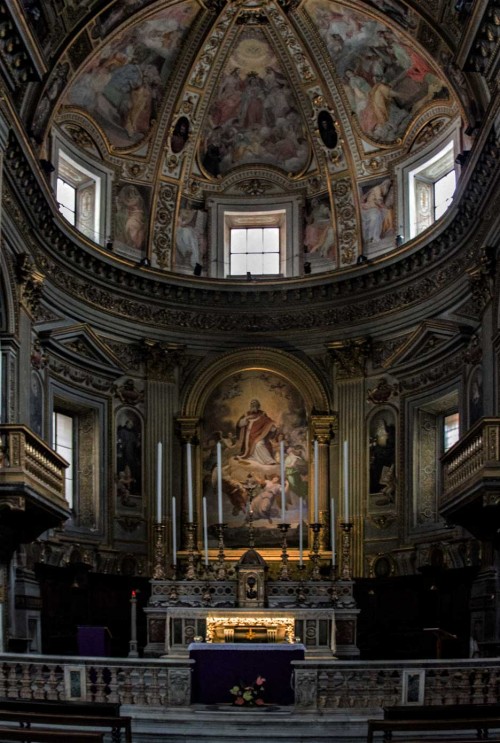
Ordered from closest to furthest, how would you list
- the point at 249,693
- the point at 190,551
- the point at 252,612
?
the point at 249,693
the point at 252,612
the point at 190,551

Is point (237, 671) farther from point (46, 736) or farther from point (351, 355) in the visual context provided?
point (351, 355)

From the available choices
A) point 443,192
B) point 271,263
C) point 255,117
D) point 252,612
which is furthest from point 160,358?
point 252,612

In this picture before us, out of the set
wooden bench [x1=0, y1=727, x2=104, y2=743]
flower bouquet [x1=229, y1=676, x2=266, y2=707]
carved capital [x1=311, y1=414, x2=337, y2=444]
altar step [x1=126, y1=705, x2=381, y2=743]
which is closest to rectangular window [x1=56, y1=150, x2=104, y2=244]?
carved capital [x1=311, y1=414, x2=337, y2=444]

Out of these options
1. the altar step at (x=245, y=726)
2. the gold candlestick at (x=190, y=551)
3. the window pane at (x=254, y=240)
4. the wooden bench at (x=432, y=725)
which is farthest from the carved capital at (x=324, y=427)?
the wooden bench at (x=432, y=725)

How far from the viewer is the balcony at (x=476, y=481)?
690 inches

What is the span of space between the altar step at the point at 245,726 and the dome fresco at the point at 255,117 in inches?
616

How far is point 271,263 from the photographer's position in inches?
1134

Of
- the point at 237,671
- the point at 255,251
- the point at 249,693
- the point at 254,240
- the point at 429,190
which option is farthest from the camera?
the point at 254,240

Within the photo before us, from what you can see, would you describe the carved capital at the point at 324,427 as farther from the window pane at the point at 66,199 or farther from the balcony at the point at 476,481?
the window pane at the point at 66,199

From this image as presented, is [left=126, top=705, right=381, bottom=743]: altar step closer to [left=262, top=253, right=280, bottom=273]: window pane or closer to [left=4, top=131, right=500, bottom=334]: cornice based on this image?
[left=4, top=131, right=500, bottom=334]: cornice

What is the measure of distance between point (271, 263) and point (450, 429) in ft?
22.0

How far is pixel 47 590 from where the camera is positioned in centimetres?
2223

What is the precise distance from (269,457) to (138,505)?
3289mm

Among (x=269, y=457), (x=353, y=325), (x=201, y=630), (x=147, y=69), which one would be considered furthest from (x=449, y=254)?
(x=201, y=630)
